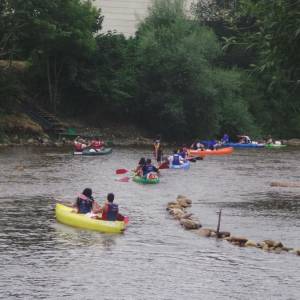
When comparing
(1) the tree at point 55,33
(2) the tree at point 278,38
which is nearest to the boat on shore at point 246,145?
(1) the tree at point 55,33

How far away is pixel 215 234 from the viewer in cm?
2261

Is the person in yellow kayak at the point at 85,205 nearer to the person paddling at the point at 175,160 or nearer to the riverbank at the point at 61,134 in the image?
the person paddling at the point at 175,160

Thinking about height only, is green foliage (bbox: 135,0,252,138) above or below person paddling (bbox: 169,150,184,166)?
above

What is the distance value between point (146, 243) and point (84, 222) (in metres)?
2.56

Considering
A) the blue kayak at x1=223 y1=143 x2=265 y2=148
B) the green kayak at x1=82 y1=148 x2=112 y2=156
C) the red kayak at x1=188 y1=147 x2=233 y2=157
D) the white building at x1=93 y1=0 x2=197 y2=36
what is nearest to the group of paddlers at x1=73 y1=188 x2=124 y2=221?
the green kayak at x1=82 y1=148 x2=112 y2=156

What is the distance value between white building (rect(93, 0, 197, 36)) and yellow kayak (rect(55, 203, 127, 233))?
198ft

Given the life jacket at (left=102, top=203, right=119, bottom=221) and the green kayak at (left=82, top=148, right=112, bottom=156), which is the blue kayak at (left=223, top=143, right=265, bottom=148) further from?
the life jacket at (left=102, top=203, right=119, bottom=221)

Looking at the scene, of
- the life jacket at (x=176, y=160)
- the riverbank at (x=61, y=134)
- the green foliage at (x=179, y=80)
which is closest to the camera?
the life jacket at (x=176, y=160)

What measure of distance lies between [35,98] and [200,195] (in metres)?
32.8

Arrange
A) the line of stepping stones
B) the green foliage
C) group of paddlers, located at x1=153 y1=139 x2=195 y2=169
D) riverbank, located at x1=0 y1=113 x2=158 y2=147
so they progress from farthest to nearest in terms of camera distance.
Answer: the green foliage, riverbank, located at x1=0 y1=113 x2=158 y2=147, group of paddlers, located at x1=153 y1=139 x2=195 y2=169, the line of stepping stones

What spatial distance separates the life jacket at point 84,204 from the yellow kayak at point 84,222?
0.29 meters

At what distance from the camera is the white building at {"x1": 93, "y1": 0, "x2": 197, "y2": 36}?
3250 inches

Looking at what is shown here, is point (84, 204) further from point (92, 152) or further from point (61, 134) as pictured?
point (61, 134)

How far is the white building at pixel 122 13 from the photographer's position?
271ft
